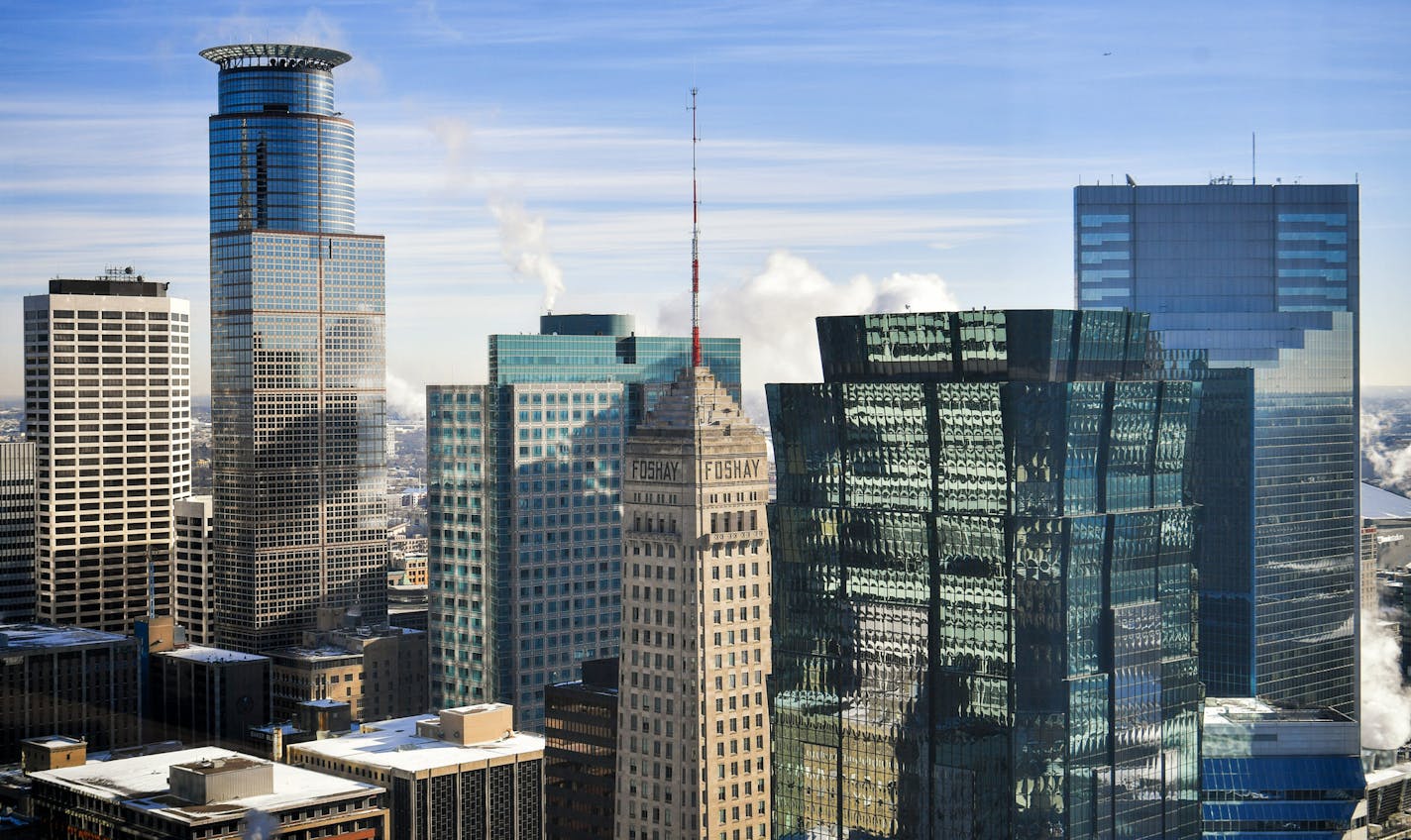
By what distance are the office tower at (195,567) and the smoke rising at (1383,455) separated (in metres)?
83.8

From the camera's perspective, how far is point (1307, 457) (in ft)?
308

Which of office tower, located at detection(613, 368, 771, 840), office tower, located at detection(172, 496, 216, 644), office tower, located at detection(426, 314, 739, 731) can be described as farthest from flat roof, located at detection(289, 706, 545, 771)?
office tower, located at detection(172, 496, 216, 644)

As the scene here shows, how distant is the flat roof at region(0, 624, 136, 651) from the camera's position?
11044 centimetres

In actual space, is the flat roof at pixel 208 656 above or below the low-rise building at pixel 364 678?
above

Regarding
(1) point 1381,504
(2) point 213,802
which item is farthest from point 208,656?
(1) point 1381,504

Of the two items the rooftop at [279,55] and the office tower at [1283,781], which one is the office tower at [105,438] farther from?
the office tower at [1283,781]

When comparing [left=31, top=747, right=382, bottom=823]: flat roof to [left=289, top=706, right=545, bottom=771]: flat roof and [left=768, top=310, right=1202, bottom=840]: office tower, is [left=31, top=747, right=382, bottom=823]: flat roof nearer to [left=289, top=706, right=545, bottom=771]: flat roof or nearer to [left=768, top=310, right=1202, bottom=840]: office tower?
[left=289, top=706, right=545, bottom=771]: flat roof

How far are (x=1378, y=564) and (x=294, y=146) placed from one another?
297ft

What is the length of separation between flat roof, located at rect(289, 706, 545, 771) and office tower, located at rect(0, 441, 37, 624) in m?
37.9

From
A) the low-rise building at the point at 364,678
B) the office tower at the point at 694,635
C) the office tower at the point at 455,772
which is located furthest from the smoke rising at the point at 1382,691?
the low-rise building at the point at 364,678

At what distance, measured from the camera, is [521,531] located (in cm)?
10538

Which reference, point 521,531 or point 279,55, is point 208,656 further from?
point 279,55

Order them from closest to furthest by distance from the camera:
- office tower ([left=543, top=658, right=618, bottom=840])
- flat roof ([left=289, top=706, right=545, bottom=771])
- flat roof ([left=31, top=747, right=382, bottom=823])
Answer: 1. office tower ([left=543, top=658, right=618, bottom=840])
2. flat roof ([left=31, top=747, right=382, bottom=823])
3. flat roof ([left=289, top=706, right=545, bottom=771])

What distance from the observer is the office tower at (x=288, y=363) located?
136375 mm
